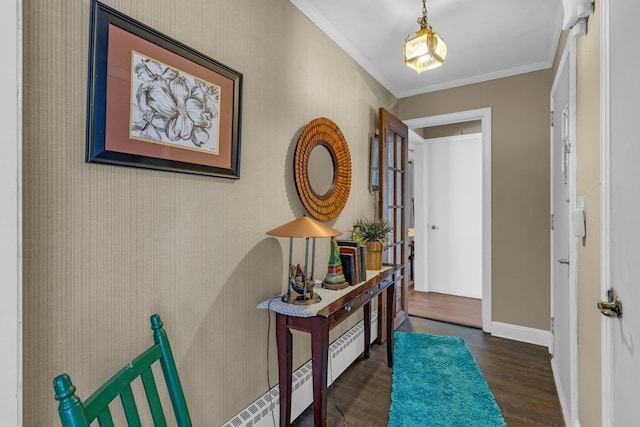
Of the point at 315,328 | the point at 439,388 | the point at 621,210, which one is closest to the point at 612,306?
the point at 621,210

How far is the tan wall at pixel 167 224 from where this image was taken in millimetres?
896

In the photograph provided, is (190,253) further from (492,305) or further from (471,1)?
(492,305)

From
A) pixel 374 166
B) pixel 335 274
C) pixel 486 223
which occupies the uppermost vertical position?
pixel 374 166

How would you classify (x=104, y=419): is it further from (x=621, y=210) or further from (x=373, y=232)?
(x=373, y=232)

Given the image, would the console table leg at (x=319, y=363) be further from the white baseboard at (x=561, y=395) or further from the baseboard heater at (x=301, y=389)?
the white baseboard at (x=561, y=395)

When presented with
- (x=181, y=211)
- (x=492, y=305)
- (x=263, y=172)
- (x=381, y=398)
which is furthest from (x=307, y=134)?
(x=492, y=305)

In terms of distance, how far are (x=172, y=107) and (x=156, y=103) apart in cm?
7

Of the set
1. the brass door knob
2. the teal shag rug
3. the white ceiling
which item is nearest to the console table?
the teal shag rug

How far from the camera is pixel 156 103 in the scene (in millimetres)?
1148

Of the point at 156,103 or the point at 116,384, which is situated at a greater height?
the point at 156,103

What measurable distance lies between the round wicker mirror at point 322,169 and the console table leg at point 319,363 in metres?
0.77

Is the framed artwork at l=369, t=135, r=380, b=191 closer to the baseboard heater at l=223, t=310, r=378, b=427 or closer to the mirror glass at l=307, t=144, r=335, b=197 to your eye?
the mirror glass at l=307, t=144, r=335, b=197

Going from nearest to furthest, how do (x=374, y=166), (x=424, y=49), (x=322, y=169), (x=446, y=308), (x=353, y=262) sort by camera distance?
(x=424, y=49)
(x=353, y=262)
(x=322, y=169)
(x=374, y=166)
(x=446, y=308)

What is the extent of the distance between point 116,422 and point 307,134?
164 centimetres
